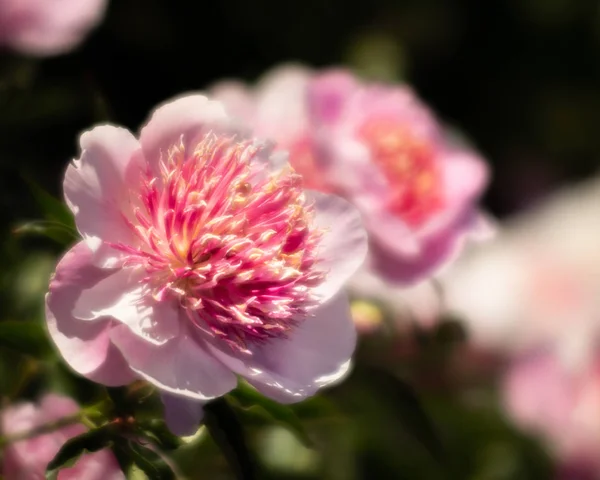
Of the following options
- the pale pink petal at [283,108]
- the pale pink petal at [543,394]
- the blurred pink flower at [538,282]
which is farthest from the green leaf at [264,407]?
the blurred pink flower at [538,282]

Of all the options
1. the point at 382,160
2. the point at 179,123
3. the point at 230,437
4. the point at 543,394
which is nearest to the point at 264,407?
the point at 230,437

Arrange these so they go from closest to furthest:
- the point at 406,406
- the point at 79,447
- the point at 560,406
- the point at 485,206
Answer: the point at 79,447 → the point at 406,406 → the point at 560,406 → the point at 485,206

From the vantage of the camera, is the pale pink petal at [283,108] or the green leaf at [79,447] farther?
the pale pink petal at [283,108]

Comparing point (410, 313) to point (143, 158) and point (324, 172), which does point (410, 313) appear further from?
point (143, 158)

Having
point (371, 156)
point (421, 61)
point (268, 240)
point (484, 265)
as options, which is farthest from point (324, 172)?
point (421, 61)

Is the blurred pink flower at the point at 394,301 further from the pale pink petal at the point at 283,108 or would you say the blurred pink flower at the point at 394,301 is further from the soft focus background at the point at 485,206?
the pale pink petal at the point at 283,108

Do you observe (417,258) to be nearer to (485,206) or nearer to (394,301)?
(394,301)
